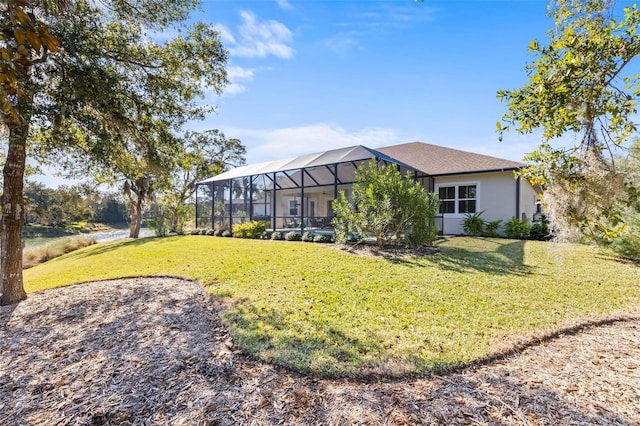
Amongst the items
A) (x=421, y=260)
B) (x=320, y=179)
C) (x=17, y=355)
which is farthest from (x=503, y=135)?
(x=320, y=179)

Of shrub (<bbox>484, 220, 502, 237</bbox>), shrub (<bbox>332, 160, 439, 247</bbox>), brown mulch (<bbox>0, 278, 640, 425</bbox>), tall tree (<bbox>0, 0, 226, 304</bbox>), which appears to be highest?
tall tree (<bbox>0, 0, 226, 304</bbox>)

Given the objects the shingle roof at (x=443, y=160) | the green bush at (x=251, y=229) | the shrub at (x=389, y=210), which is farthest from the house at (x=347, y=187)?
the shrub at (x=389, y=210)

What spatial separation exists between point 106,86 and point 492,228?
14908mm

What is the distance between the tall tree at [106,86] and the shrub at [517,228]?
13187 mm

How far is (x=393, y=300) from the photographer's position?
5043 millimetres

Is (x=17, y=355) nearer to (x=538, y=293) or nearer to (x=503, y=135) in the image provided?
(x=503, y=135)

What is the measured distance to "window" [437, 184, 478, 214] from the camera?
14633 millimetres

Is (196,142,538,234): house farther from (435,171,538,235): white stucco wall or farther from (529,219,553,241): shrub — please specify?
(529,219,553,241): shrub

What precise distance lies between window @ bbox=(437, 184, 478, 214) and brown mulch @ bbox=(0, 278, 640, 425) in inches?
441

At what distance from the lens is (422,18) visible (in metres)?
5.49

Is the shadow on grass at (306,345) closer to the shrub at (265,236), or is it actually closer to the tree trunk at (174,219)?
the shrub at (265,236)

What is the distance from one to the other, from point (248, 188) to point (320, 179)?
4.05m

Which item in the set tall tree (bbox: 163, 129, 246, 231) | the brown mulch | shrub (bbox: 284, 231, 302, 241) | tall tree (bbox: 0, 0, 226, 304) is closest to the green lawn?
the brown mulch

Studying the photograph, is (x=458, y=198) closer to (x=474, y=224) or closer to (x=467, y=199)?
(x=467, y=199)
